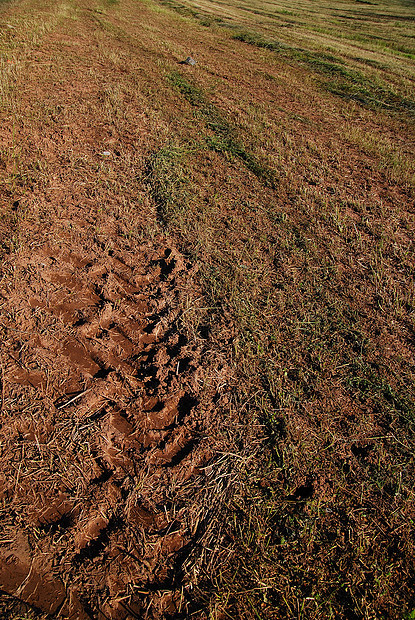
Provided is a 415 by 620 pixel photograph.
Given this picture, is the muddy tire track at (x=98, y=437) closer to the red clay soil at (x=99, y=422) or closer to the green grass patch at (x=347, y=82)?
the red clay soil at (x=99, y=422)

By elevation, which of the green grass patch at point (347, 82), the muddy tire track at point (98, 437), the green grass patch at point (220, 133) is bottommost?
the muddy tire track at point (98, 437)

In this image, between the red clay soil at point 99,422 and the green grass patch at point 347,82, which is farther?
the green grass patch at point 347,82

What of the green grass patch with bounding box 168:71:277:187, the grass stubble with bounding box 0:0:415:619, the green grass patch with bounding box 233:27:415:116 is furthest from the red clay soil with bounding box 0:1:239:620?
the green grass patch with bounding box 233:27:415:116

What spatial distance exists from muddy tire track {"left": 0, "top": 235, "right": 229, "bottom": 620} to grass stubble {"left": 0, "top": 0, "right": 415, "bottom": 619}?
24 centimetres

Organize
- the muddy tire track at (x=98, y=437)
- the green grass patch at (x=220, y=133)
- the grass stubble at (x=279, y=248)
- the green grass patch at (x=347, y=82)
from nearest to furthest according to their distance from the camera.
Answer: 1. the muddy tire track at (x=98, y=437)
2. the grass stubble at (x=279, y=248)
3. the green grass patch at (x=220, y=133)
4. the green grass patch at (x=347, y=82)

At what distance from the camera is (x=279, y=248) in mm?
4012

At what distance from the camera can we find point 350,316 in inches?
131

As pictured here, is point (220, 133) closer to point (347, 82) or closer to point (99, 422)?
point (347, 82)

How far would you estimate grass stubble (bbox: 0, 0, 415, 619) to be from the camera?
2.01 metres

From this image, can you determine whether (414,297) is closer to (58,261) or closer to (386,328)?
(386,328)

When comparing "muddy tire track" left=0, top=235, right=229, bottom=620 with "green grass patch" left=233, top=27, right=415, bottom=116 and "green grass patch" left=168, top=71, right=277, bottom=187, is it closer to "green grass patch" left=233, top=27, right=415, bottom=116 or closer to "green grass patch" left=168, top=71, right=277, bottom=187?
"green grass patch" left=168, top=71, right=277, bottom=187

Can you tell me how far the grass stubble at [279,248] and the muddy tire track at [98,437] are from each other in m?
0.24

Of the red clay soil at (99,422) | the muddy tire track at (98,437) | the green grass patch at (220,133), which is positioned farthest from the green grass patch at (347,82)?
the muddy tire track at (98,437)

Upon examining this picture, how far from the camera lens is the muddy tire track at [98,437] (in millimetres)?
1867
